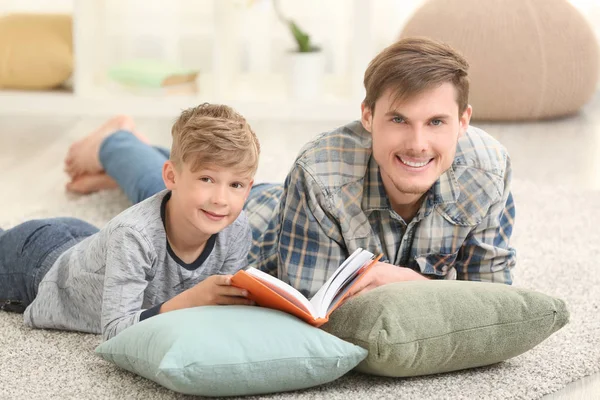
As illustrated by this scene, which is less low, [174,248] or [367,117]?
[367,117]

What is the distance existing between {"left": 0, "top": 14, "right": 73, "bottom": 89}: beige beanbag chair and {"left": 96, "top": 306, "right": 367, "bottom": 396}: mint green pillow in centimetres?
236

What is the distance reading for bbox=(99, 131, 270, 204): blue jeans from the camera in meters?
2.38

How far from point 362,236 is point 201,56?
246 cm

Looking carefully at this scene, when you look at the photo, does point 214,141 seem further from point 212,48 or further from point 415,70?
point 212,48

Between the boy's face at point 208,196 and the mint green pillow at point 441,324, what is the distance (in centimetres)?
26

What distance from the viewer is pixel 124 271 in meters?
1.64

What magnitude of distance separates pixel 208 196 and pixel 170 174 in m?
0.10

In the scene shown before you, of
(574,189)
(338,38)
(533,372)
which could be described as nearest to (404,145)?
A: (533,372)

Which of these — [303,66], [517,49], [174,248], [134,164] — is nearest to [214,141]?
[174,248]

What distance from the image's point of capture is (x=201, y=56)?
409 centimetres

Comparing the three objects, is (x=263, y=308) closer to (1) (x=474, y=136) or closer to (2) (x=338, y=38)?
(1) (x=474, y=136)

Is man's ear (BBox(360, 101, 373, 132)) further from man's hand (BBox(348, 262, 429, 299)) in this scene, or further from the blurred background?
the blurred background

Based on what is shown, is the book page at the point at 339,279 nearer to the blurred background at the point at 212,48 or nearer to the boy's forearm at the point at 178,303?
the boy's forearm at the point at 178,303

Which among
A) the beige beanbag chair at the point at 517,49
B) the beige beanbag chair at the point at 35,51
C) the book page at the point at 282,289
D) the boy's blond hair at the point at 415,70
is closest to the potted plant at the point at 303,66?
the beige beanbag chair at the point at 517,49
